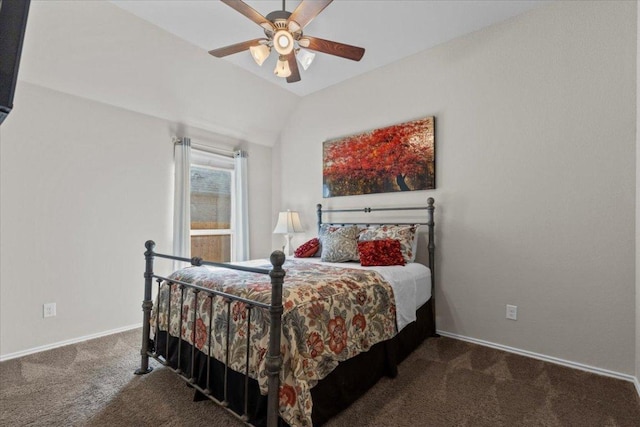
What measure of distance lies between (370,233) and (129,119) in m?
2.79

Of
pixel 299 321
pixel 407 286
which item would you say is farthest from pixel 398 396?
pixel 299 321

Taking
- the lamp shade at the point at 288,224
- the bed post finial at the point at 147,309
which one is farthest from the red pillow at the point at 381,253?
the bed post finial at the point at 147,309

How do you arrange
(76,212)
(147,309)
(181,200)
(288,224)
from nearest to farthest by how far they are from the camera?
(147,309), (76,212), (181,200), (288,224)

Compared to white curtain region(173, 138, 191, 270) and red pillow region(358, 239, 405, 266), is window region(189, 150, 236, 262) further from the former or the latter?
red pillow region(358, 239, 405, 266)

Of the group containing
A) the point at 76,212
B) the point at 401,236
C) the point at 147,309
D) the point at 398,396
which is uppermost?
the point at 76,212

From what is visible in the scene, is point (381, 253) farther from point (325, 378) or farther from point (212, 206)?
point (212, 206)

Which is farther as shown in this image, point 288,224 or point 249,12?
point 288,224

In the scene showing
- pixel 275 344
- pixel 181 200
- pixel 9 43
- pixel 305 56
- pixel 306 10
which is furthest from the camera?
pixel 181 200

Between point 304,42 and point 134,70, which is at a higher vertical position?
point 134,70

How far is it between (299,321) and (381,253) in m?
1.38

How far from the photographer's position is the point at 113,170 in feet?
10.3

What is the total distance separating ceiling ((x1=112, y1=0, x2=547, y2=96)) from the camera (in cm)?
253

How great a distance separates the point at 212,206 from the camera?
414 cm

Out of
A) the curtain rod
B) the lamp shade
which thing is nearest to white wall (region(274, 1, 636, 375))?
the lamp shade
